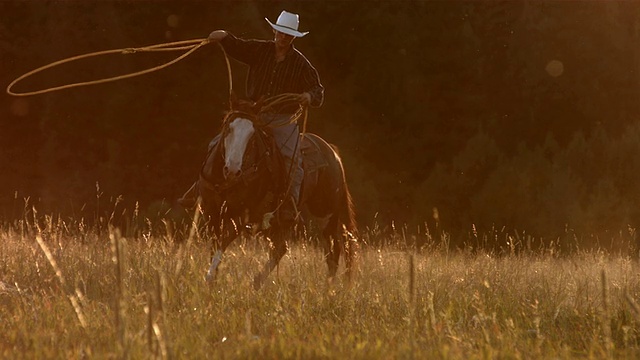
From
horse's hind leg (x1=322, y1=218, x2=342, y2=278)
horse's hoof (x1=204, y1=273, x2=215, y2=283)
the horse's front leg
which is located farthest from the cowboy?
horse's hoof (x1=204, y1=273, x2=215, y2=283)

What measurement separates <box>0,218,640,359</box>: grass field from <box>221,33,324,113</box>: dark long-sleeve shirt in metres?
1.68

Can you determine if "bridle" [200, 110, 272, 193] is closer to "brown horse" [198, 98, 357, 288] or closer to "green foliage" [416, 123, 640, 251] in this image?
"brown horse" [198, 98, 357, 288]

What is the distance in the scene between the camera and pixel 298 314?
681cm

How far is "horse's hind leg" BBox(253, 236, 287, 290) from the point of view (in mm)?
9023

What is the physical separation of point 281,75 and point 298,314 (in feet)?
13.2

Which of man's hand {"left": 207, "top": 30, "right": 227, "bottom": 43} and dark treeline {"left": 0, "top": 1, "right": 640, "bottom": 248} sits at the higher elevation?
man's hand {"left": 207, "top": 30, "right": 227, "bottom": 43}

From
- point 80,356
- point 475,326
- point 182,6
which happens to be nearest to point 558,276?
point 475,326

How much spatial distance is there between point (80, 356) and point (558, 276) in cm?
647

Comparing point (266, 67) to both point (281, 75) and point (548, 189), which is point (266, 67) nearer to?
point (281, 75)

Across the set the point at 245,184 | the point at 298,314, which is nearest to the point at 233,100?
the point at 245,184

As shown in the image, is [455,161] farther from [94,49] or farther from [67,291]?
[67,291]

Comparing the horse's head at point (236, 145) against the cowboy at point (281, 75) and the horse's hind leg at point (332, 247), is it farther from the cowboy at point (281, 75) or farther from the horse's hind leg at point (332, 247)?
the horse's hind leg at point (332, 247)

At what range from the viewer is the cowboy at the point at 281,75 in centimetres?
1026

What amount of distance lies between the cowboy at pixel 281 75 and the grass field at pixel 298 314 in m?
1.18
